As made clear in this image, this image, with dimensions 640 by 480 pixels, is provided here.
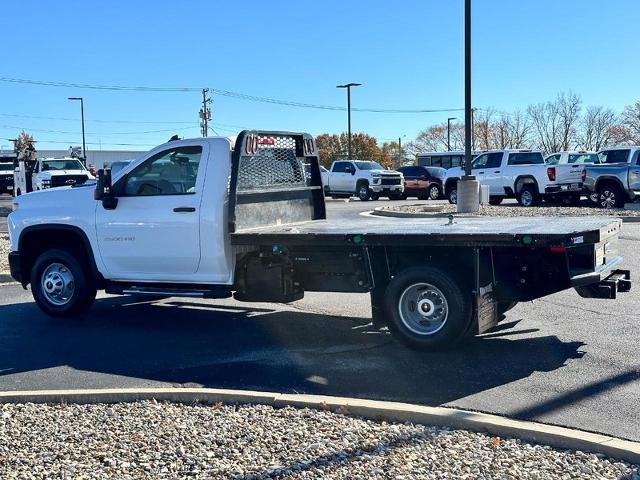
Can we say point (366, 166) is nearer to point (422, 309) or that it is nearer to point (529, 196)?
point (529, 196)

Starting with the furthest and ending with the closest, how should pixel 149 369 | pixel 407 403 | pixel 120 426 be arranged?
pixel 149 369
pixel 407 403
pixel 120 426

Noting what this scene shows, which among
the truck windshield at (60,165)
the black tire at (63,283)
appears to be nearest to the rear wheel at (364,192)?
the truck windshield at (60,165)

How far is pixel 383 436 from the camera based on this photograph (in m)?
4.64

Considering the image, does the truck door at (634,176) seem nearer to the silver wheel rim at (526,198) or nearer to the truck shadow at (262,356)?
the silver wheel rim at (526,198)

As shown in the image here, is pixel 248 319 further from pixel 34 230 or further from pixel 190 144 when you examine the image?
pixel 34 230

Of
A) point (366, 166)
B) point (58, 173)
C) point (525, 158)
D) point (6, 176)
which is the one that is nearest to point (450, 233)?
point (525, 158)

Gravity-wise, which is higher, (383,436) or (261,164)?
(261,164)

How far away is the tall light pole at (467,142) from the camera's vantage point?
1884 centimetres

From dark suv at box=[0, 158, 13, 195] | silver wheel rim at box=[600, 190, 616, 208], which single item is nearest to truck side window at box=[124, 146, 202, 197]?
silver wheel rim at box=[600, 190, 616, 208]

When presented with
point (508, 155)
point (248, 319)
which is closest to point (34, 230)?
point (248, 319)

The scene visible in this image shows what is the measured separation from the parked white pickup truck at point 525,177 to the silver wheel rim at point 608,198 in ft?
3.12

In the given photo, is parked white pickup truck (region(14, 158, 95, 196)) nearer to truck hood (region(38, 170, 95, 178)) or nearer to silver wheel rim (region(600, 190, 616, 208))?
truck hood (region(38, 170, 95, 178))

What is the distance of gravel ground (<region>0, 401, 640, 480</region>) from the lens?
4121 millimetres

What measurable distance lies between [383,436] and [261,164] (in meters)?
4.46
